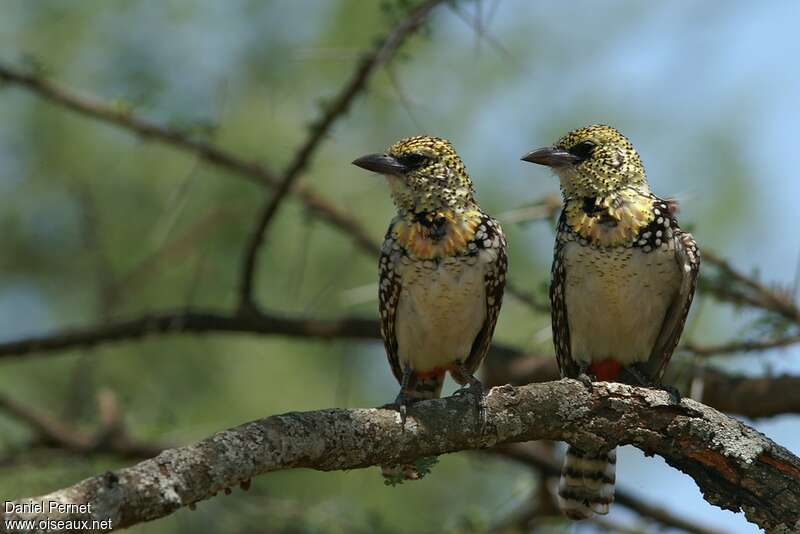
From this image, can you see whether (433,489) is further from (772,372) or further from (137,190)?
(772,372)

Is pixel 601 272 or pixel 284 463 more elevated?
pixel 601 272

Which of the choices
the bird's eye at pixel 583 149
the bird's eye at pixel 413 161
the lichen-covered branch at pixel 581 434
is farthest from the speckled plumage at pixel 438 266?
the lichen-covered branch at pixel 581 434

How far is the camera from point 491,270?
16.6 ft

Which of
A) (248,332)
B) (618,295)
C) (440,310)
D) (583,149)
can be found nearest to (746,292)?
(618,295)

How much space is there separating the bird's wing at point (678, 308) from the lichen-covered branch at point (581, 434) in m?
1.04

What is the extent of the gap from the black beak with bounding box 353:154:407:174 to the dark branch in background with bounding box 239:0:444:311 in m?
0.29

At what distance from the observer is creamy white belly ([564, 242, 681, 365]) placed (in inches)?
200

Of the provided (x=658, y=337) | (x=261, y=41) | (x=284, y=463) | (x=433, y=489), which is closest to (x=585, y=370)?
(x=658, y=337)

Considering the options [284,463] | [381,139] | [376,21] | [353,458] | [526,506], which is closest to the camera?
[284,463]

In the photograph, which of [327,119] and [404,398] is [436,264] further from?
[327,119]

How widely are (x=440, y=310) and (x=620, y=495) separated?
2.05 meters

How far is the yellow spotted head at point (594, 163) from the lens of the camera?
522 cm

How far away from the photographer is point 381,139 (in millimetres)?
9336

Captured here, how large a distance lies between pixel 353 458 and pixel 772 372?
2743 mm
